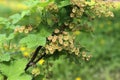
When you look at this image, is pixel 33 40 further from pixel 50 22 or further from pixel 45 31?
pixel 50 22

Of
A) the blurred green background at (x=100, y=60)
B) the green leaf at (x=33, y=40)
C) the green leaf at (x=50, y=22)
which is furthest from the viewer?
the blurred green background at (x=100, y=60)

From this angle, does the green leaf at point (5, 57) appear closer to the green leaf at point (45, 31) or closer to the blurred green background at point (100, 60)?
the green leaf at point (45, 31)

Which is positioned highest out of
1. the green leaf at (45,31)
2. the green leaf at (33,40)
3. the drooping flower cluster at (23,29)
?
the drooping flower cluster at (23,29)

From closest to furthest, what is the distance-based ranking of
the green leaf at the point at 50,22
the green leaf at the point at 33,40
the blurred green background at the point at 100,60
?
1. the green leaf at the point at 33,40
2. the green leaf at the point at 50,22
3. the blurred green background at the point at 100,60

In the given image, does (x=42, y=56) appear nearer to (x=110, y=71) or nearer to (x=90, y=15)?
(x=90, y=15)

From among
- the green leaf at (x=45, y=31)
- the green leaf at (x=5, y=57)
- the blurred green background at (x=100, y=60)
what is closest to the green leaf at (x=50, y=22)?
the green leaf at (x=45, y=31)

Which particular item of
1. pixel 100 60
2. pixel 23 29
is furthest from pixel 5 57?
pixel 100 60
